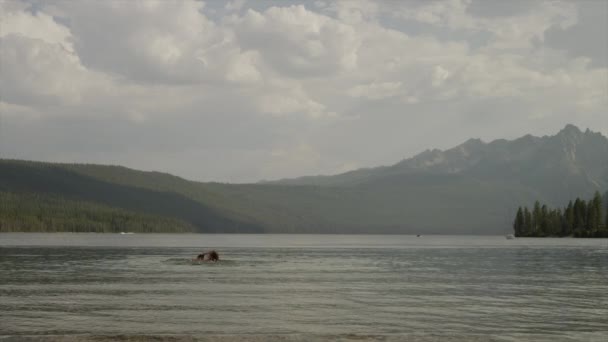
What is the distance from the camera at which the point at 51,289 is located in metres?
68.8

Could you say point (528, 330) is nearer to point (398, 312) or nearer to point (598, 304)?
point (398, 312)

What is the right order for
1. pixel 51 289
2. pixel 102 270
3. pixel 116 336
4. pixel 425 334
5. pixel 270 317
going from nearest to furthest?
pixel 116 336, pixel 425 334, pixel 270 317, pixel 51 289, pixel 102 270

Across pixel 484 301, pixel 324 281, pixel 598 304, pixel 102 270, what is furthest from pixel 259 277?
pixel 598 304

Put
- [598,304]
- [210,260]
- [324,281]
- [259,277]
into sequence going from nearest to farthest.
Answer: [598,304] → [324,281] → [259,277] → [210,260]

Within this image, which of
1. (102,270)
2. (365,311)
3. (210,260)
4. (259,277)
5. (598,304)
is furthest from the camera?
(210,260)

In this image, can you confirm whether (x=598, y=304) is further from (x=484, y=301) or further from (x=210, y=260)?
(x=210, y=260)

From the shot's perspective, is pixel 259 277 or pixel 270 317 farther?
pixel 259 277

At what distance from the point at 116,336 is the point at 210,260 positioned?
84608 mm

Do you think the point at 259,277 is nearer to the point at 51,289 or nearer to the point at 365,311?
the point at 51,289

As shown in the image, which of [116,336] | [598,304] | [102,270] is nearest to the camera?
[116,336]

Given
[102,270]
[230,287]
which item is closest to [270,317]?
[230,287]

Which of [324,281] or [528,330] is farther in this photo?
[324,281]

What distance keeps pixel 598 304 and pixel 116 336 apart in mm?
38975

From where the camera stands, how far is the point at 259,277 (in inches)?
3484
